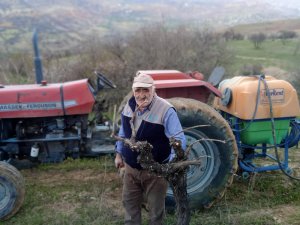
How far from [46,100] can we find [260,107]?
252 cm

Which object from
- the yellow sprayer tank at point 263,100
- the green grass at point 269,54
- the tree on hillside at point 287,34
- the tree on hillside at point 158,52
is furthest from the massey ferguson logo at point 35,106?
the tree on hillside at point 287,34

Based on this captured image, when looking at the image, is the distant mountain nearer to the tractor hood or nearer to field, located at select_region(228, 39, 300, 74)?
field, located at select_region(228, 39, 300, 74)

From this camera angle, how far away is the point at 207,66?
33.2 ft

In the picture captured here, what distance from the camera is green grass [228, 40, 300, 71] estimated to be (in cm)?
1512

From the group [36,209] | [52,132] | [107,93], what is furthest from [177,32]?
[36,209]

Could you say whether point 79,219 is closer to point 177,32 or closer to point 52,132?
point 52,132

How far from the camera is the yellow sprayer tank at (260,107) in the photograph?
398 centimetres

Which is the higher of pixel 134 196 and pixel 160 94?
pixel 160 94

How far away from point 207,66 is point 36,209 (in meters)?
7.07

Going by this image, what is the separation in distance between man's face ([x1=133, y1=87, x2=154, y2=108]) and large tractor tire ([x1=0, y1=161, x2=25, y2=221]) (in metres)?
1.81

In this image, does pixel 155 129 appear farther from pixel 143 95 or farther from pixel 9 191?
pixel 9 191

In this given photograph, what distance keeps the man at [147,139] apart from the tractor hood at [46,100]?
1.71 m

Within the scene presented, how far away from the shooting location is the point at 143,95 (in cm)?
275

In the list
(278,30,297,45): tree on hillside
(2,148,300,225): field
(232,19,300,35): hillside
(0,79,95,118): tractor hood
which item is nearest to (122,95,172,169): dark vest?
(2,148,300,225): field
